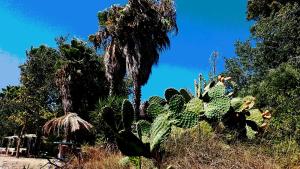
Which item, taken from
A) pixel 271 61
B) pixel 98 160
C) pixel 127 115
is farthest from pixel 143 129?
pixel 271 61

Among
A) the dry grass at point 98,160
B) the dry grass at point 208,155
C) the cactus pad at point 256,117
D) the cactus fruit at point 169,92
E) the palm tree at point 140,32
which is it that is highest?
the palm tree at point 140,32

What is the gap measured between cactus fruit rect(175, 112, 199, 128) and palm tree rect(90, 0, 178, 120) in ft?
46.4

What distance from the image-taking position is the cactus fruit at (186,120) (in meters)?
7.23

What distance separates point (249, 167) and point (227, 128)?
7.02 ft

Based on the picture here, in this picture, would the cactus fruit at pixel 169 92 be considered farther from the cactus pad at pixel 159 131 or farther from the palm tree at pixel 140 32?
the palm tree at pixel 140 32

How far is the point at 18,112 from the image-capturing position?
30734mm

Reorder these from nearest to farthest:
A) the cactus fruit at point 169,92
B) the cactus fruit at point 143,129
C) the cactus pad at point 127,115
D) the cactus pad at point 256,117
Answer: the cactus pad at point 127,115 < the cactus fruit at point 143,129 < the cactus fruit at point 169,92 < the cactus pad at point 256,117

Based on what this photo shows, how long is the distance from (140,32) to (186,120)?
15595 millimetres

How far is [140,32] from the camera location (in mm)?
22547

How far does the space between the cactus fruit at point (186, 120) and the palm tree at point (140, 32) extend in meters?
14.1

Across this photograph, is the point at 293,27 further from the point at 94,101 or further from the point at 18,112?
the point at 18,112

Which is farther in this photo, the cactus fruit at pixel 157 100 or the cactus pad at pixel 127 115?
the cactus fruit at pixel 157 100

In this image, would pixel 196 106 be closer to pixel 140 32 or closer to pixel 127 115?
pixel 127 115

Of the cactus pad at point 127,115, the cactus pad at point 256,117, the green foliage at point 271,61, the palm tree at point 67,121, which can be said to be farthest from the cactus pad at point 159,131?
the palm tree at point 67,121
